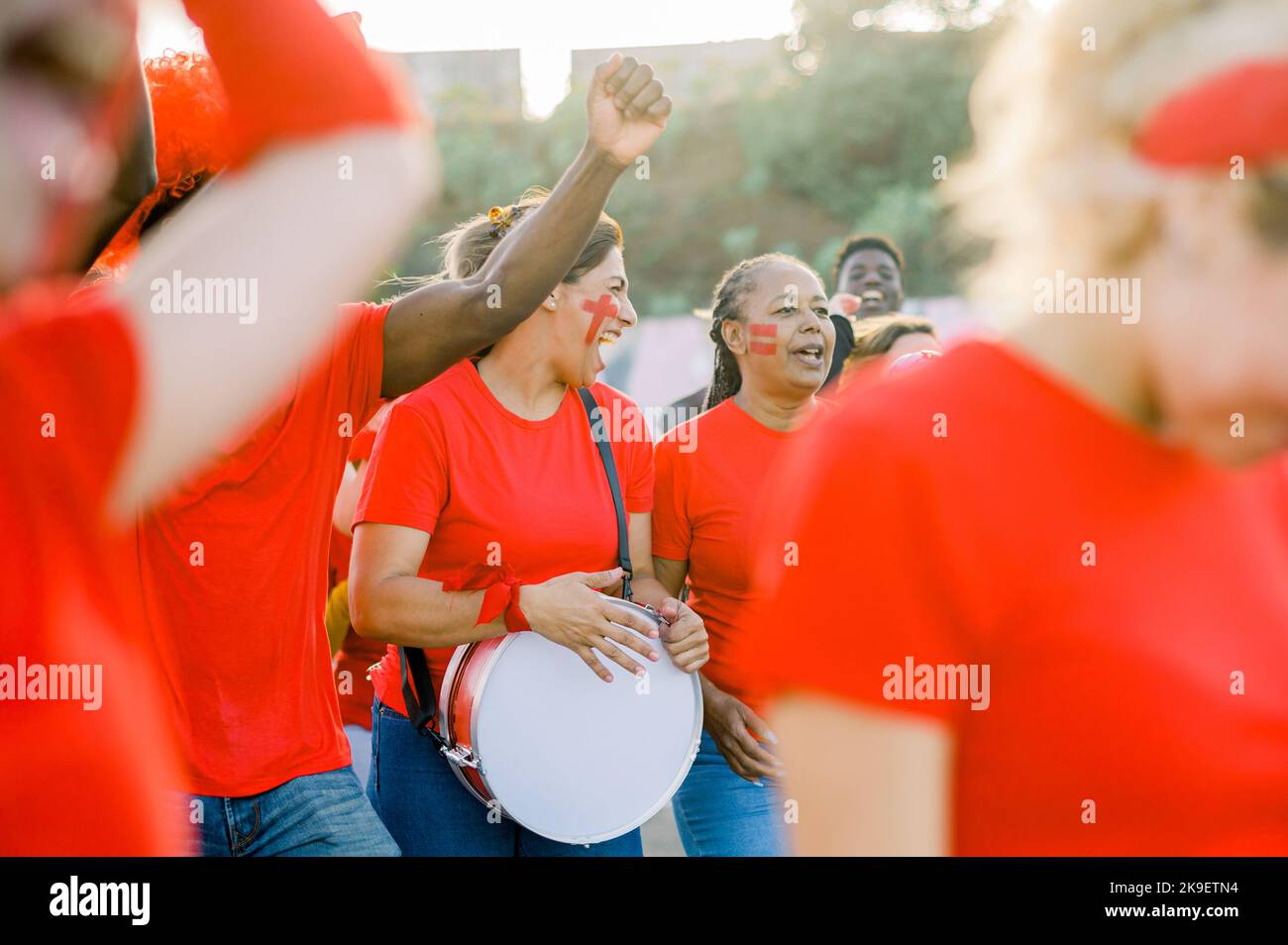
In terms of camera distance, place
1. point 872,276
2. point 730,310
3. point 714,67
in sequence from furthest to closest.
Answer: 1. point 714,67
2. point 872,276
3. point 730,310

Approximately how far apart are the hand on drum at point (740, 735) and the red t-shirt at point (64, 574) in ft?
7.19

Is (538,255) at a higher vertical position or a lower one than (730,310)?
lower

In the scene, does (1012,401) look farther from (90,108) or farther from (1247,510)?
(90,108)

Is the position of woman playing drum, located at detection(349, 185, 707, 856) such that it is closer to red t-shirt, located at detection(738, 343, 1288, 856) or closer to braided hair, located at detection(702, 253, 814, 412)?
braided hair, located at detection(702, 253, 814, 412)

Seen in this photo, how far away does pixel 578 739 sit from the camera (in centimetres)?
248

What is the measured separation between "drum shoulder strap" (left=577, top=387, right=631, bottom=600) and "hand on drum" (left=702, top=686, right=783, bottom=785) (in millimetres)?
400

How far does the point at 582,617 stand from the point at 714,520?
0.84 meters

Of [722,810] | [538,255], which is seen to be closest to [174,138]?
[538,255]

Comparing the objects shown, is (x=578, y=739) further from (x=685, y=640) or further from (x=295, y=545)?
(x=295, y=545)

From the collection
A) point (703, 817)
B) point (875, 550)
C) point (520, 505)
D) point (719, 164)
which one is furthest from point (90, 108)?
point (719, 164)

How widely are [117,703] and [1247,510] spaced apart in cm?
103

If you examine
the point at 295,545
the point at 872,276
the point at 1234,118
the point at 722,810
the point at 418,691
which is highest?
the point at 872,276

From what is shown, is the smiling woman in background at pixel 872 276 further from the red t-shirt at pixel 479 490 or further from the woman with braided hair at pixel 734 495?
the red t-shirt at pixel 479 490

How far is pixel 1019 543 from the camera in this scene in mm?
1053
